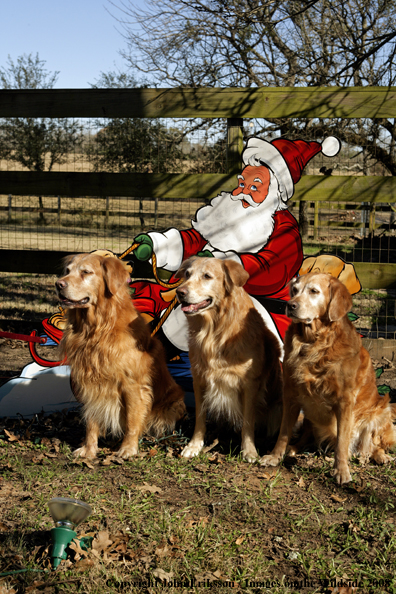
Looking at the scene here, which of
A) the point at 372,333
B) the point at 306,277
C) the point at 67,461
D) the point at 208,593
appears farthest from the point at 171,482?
the point at 372,333

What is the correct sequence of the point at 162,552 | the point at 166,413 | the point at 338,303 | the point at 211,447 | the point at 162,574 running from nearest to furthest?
the point at 162,574 → the point at 162,552 → the point at 338,303 → the point at 211,447 → the point at 166,413

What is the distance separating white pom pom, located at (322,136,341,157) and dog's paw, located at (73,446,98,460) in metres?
3.39

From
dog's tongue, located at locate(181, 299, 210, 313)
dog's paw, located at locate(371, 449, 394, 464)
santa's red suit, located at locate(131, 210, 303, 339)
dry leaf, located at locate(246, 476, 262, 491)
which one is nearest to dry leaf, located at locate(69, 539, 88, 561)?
dry leaf, located at locate(246, 476, 262, 491)

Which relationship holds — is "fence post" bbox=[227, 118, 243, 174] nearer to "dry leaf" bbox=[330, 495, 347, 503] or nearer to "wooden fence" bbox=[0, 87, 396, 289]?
"wooden fence" bbox=[0, 87, 396, 289]

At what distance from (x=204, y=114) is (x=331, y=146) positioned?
4.31 ft

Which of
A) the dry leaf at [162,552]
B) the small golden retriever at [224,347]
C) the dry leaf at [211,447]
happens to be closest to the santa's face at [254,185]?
the small golden retriever at [224,347]

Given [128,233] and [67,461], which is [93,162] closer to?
[128,233]

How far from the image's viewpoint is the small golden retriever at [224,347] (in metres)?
3.63

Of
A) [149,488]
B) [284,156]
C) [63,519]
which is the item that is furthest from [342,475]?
[284,156]

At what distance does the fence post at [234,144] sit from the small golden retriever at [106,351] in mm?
1959

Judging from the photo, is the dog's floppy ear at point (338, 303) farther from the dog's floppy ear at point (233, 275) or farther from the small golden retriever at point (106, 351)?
the small golden retriever at point (106, 351)

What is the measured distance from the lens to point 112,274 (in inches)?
142

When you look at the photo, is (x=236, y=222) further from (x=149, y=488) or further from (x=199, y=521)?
(x=199, y=521)

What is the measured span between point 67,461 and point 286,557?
5.89 ft
